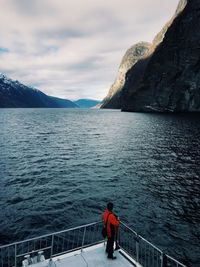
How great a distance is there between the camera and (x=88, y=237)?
1944 centimetres

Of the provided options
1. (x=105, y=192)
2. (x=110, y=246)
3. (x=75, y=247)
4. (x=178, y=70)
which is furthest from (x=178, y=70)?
(x=110, y=246)

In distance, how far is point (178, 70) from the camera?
15512 centimetres

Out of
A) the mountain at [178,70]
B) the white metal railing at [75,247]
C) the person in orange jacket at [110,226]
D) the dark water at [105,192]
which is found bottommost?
the white metal railing at [75,247]

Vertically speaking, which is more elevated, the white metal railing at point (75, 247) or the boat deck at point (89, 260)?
the boat deck at point (89, 260)

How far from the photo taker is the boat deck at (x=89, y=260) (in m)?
11.6

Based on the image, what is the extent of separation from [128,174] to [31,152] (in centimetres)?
2294

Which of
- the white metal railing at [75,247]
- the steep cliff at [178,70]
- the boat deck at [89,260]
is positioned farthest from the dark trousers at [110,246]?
the steep cliff at [178,70]

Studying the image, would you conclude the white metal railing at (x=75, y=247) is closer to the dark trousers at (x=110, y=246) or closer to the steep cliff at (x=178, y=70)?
the dark trousers at (x=110, y=246)

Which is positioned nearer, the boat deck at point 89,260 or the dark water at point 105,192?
the boat deck at point 89,260

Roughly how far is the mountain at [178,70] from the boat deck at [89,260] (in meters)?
149

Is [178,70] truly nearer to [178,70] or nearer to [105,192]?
[178,70]

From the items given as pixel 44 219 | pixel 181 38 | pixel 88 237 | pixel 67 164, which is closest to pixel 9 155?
pixel 67 164

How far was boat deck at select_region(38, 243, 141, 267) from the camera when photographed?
38.2 feet

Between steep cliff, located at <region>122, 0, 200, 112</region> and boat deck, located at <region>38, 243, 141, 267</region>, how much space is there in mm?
148597
